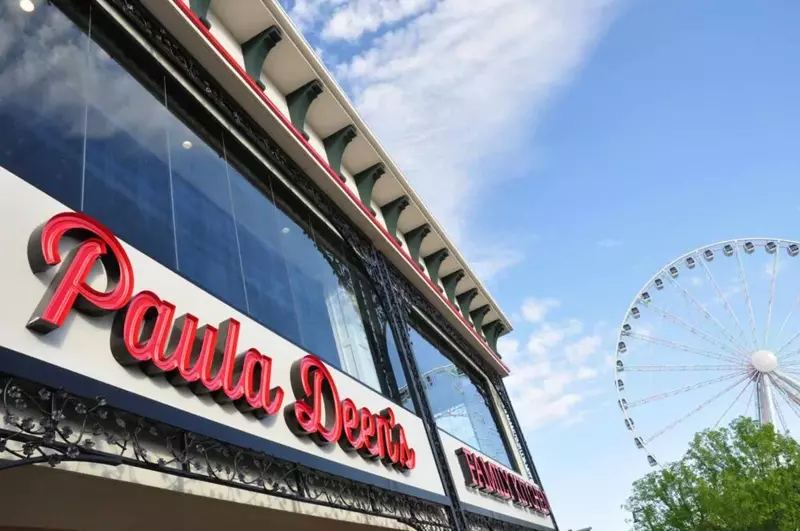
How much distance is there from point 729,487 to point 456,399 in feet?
57.4

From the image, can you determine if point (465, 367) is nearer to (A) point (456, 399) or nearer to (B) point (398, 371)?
(A) point (456, 399)

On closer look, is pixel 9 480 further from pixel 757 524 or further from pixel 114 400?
pixel 757 524

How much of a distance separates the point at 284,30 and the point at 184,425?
9158 millimetres

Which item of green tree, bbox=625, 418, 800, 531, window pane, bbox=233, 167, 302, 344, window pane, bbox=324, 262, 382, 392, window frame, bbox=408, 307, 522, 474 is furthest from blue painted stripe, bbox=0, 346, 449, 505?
green tree, bbox=625, 418, 800, 531

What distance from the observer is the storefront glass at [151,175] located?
6.58 meters

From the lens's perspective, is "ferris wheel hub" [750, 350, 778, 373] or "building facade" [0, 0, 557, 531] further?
"ferris wheel hub" [750, 350, 778, 373]

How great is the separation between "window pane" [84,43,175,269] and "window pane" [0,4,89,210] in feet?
0.67

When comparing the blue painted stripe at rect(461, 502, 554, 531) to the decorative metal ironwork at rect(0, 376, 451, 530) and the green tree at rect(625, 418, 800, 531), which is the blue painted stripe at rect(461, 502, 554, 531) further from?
the green tree at rect(625, 418, 800, 531)

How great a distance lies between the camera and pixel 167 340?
20.4 ft

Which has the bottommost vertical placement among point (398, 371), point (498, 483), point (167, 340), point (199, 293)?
point (167, 340)

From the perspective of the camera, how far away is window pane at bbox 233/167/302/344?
9602 mm

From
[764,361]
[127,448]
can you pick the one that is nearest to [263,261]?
[127,448]

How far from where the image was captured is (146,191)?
787 centimetres

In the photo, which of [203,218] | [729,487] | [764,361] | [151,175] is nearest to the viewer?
[151,175]
